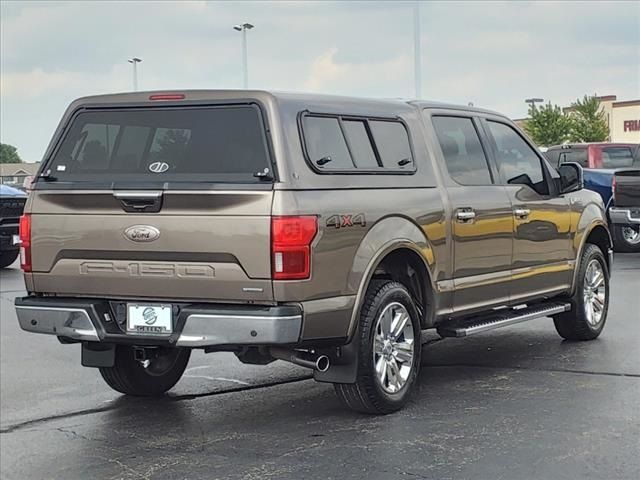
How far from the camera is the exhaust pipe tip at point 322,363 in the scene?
5.99m

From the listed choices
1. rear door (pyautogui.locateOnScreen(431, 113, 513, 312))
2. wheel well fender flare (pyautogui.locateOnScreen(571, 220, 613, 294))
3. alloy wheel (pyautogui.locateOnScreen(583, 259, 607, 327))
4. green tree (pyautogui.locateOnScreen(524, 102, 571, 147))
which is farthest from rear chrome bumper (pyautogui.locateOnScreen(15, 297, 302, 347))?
green tree (pyautogui.locateOnScreen(524, 102, 571, 147))

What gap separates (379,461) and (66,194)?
2472 millimetres

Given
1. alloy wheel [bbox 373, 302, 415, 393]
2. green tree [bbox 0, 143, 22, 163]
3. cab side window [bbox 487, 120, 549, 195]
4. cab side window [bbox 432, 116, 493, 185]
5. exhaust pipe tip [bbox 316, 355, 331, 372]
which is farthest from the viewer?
green tree [bbox 0, 143, 22, 163]

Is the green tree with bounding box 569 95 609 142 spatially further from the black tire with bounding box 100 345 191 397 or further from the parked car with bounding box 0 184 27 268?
the black tire with bounding box 100 345 191 397

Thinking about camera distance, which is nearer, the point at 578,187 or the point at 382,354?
the point at 382,354

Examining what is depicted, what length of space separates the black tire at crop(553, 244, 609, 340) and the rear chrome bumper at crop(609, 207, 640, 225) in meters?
7.08

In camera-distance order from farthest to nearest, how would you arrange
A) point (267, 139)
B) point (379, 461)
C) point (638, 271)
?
1. point (638, 271)
2. point (267, 139)
3. point (379, 461)

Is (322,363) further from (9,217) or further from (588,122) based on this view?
(588,122)

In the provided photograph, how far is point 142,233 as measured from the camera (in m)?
5.89

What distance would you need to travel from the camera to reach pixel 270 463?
5.43 m

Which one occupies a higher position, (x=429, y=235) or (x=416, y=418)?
(x=429, y=235)

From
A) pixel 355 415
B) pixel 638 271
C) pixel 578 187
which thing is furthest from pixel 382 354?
pixel 638 271

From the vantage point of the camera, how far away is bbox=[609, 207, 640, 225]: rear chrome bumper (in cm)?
1561

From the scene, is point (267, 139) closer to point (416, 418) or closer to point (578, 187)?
point (416, 418)
